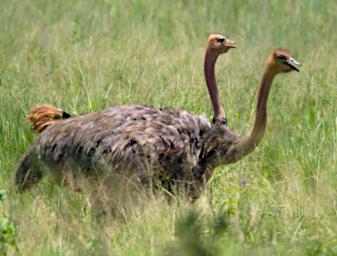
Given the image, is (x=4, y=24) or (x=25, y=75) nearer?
(x=25, y=75)

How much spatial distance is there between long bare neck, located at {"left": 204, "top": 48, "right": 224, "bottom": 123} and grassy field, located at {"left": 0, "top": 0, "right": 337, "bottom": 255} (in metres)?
0.35

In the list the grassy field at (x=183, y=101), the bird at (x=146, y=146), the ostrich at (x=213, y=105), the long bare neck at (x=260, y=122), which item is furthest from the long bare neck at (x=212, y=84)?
the long bare neck at (x=260, y=122)

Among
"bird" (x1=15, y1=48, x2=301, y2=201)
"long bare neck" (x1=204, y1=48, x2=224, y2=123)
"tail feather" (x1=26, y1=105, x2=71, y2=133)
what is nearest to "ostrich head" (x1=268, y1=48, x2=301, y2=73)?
"bird" (x1=15, y1=48, x2=301, y2=201)

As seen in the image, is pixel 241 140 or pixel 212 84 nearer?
pixel 241 140

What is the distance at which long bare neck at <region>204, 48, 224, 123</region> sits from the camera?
9070mm

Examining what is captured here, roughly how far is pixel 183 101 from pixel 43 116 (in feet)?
4.66

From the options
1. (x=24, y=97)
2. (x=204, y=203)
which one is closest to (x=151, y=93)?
(x=24, y=97)

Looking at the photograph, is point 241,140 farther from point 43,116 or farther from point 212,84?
point 43,116

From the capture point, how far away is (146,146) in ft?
25.8

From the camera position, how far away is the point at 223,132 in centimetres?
834

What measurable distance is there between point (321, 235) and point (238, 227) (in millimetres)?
447

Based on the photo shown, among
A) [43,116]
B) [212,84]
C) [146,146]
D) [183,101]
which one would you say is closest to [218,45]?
[212,84]

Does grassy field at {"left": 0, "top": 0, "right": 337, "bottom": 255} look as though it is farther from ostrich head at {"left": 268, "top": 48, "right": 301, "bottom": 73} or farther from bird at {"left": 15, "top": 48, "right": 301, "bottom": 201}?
ostrich head at {"left": 268, "top": 48, "right": 301, "bottom": 73}

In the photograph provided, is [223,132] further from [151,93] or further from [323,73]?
[323,73]
